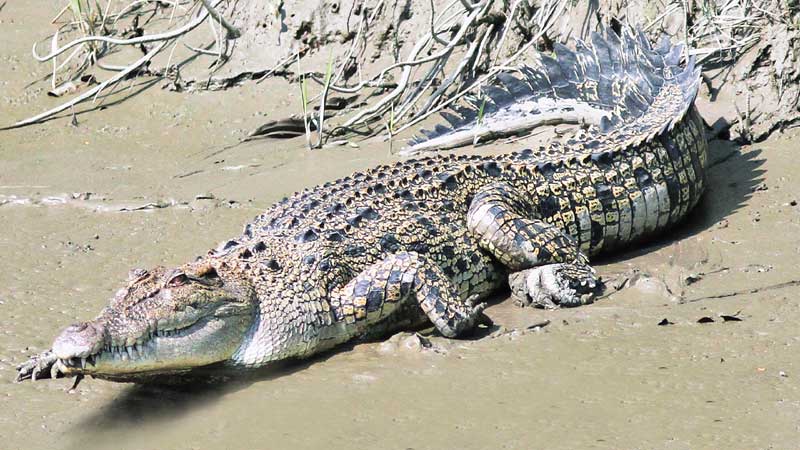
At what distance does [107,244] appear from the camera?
252 inches

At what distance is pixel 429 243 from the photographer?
5441 mm

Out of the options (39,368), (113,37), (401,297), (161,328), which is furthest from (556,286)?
(113,37)

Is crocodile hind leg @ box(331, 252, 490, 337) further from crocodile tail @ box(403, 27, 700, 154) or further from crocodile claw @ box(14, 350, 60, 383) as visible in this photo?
crocodile tail @ box(403, 27, 700, 154)

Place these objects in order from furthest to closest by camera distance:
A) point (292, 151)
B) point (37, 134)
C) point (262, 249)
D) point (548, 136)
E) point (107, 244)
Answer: point (37, 134) → point (292, 151) → point (548, 136) → point (107, 244) → point (262, 249)

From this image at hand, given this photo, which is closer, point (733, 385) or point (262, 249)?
point (733, 385)

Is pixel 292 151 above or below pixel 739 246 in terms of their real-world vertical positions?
above

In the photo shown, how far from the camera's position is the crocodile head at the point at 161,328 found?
4.11 m

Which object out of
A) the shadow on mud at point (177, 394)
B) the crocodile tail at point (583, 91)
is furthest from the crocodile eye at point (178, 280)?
the crocodile tail at point (583, 91)

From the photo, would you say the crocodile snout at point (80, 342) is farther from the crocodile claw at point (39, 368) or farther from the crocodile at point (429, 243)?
the crocodile claw at point (39, 368)

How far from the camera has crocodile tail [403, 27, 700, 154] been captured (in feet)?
22.5

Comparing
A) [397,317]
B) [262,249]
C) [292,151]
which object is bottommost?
[397,317]

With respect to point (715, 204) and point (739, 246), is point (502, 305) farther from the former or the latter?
point (715, 204)

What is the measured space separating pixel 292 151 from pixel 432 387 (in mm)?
3906

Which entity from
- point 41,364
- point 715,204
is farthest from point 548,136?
point 41,364
